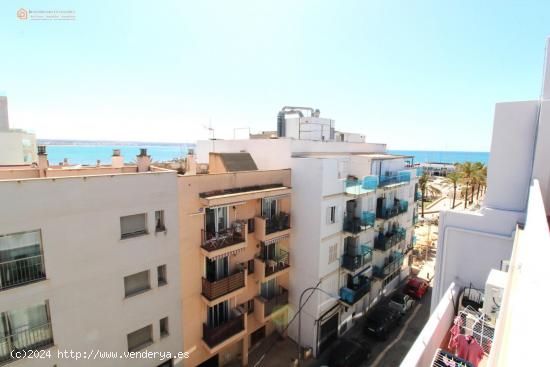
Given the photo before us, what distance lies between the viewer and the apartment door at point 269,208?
19.3m

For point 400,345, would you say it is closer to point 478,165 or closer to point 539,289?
point 539,289

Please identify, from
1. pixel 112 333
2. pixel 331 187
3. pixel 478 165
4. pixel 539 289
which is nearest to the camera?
pixel 539 289

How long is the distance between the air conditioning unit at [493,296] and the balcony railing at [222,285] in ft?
42.1

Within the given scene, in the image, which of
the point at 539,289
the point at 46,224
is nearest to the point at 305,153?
the point at 46,224

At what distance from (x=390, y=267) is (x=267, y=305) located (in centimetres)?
1394

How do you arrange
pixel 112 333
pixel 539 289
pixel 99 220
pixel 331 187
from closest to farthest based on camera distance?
1. pixel 539 289
2. pixel 99 220
3. pixel 112 333
4. pixel 331 187

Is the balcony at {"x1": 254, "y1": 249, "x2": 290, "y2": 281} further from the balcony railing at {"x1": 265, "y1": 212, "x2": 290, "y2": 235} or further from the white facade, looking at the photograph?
the white facade

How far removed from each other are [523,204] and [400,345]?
56.7 feet

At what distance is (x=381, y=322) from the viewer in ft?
75.1

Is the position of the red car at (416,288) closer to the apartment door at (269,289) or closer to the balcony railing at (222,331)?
the apartment door at (269,289)

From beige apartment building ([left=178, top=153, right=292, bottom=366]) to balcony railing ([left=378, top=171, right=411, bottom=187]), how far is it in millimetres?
9417

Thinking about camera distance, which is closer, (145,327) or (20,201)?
(20,201)

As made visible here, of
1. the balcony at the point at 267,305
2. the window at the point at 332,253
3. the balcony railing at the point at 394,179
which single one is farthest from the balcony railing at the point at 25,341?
the balcony railing at the point at 394,179

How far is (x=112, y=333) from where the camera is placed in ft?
43.7
